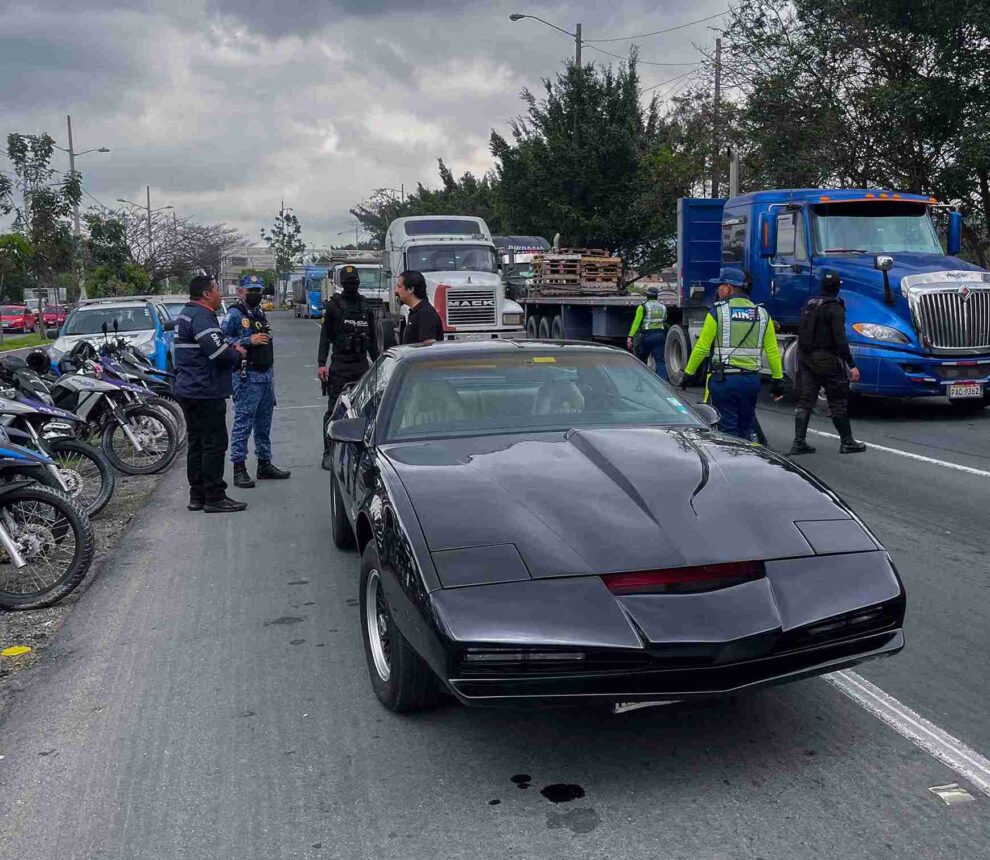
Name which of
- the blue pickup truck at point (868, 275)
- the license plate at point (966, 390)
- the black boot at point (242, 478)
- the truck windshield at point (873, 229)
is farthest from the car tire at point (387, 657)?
the truck windshield at point (873, 229)

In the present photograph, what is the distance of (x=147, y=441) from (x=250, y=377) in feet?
6.28

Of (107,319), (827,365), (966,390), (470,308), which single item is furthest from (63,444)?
(470,308)

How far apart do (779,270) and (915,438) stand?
3.86 metres

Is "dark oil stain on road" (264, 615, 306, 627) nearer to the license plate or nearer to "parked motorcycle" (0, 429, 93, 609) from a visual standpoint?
"parked motorcycle" (0, 429, 93, 609)

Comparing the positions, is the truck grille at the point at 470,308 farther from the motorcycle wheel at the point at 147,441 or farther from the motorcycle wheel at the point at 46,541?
the motorcycle wheel at the point at 46,541

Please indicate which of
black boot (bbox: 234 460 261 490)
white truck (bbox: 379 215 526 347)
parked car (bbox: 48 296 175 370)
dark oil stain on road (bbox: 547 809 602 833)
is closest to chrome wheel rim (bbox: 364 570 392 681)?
dark oil stain on road (bbox: 547 809 602 833)

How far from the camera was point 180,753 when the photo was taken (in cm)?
402

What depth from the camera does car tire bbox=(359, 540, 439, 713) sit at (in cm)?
407

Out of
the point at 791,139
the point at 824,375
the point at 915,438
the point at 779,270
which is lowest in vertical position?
the point at 915,438

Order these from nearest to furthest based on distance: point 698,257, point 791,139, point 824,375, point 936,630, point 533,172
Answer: point 936,630 → point 824,375 → point 698,257 → point 791,139 → point 533,172

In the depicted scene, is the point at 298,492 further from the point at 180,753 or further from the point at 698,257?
the point at 698,257

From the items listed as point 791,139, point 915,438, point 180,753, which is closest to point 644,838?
point 180,753

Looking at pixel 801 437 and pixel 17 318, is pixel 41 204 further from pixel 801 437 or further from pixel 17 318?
pixel 801 437

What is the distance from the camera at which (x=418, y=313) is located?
10352 millimetres
